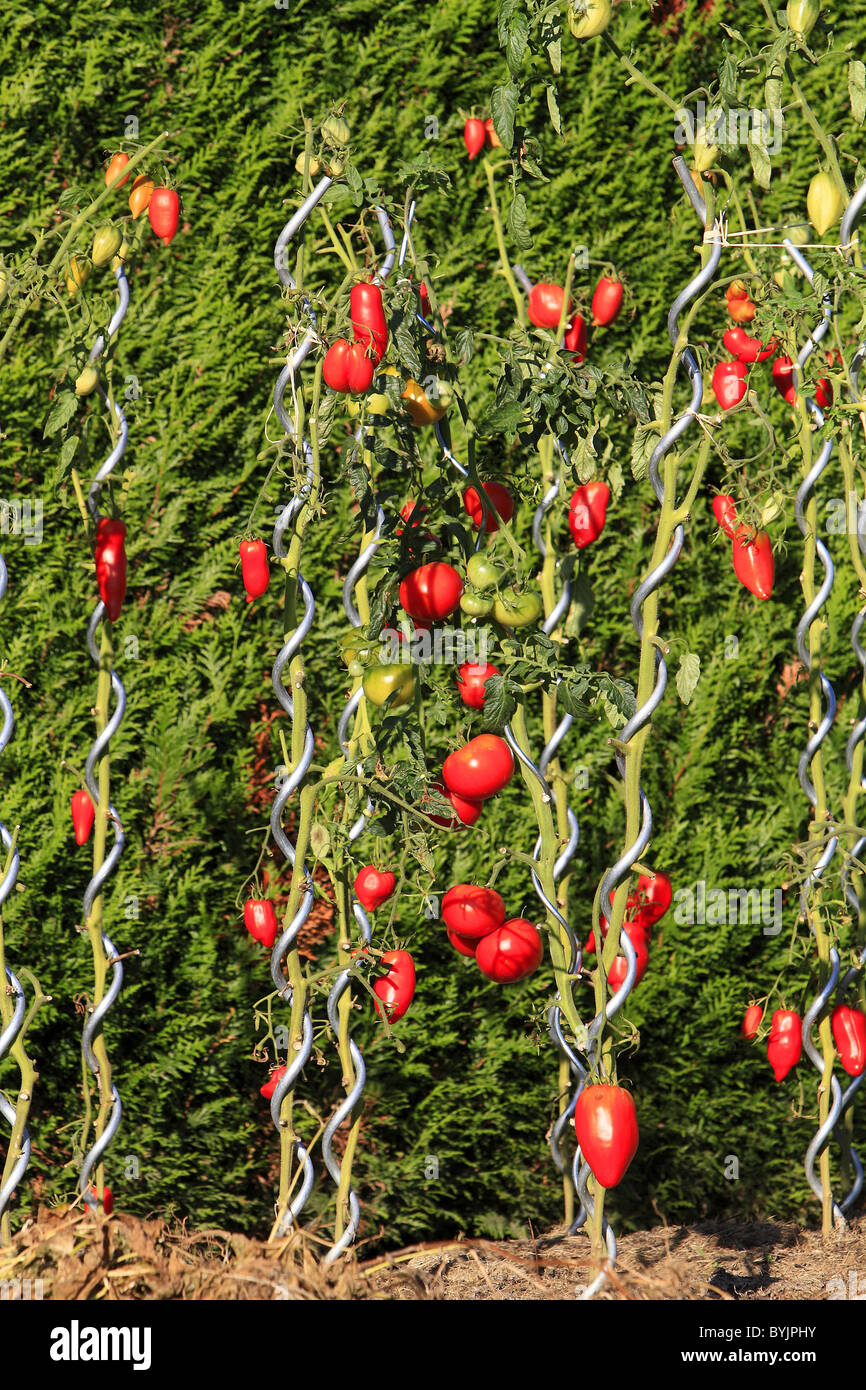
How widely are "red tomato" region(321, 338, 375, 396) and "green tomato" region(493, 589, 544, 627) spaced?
0.99 ft

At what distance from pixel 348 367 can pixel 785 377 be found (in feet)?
2.54

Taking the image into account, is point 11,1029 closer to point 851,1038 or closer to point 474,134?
point 851,1038

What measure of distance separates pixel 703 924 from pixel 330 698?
0.82m

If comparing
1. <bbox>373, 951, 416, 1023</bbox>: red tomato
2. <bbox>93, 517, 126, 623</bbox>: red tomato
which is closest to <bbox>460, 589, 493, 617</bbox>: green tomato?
<bbox>373, 951, 416, 1023</bbox>: red tomato

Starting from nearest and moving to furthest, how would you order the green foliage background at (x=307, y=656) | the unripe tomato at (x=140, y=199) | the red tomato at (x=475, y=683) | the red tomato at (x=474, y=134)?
the red tomato at (x=475, y=683) < the unripe tomato at (x=140, y=199) < the red tomato at (x=474, y=134) < the green foliage background at (x=307, y=656)

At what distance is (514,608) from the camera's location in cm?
127

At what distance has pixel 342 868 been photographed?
59.7 inches

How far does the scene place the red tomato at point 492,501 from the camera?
4.49 ft

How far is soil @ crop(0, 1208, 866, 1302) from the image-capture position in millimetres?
1193

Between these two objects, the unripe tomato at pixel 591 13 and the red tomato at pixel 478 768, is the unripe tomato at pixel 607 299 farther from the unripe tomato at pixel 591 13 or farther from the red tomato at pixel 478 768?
the red tomato at pixel 478 768

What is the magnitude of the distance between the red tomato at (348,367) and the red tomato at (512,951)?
638mm

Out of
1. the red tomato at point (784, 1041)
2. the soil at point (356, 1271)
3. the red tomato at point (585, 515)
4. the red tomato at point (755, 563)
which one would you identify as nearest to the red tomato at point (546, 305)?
the red tomato at point (585, 515)

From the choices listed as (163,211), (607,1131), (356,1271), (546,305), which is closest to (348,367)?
(163,211)

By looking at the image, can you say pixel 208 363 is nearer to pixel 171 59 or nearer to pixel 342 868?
pixel 171 59
